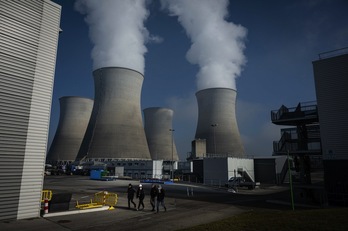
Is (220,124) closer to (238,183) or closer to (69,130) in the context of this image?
(238,183)

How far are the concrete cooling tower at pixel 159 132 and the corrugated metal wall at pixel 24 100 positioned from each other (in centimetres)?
4589

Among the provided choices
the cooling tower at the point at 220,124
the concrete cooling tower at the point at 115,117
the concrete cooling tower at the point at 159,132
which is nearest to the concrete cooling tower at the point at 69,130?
the concrete cooling tower at the point at 115,117

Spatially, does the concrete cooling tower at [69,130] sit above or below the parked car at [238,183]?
above

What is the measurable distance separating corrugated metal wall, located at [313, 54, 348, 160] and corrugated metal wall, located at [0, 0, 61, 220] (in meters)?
16.3

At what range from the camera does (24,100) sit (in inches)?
385

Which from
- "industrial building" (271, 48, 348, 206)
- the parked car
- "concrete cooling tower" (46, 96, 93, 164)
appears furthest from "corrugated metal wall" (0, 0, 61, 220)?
"concrete cooling tower" (46, 96, 93, 164)

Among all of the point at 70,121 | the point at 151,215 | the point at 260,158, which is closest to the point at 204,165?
the point at 260,158

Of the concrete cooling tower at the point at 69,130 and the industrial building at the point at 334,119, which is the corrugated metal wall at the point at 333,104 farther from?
the concrete cooling tower at the point at 69,130

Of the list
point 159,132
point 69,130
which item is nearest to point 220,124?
point 159,132

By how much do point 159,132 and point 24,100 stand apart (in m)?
47.9

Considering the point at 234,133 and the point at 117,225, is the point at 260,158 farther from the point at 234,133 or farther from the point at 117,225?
the point at 117,225

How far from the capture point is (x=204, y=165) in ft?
104

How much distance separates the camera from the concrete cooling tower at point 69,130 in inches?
2030

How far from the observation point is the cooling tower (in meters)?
40.9
